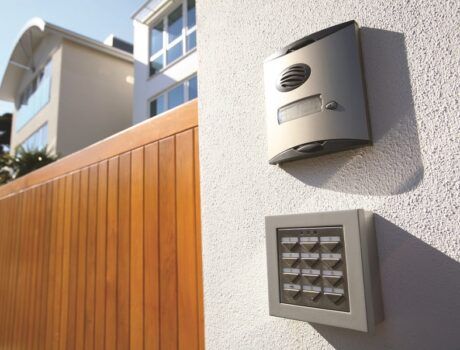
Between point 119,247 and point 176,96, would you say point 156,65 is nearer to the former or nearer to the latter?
point 176,96

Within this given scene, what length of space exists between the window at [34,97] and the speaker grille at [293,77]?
38.0 ft

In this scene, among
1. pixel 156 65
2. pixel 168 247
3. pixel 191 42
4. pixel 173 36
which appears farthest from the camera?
pixel 156 65

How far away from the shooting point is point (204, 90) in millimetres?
1063

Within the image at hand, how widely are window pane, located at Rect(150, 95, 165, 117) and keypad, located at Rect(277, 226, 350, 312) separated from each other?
9341 millimetres

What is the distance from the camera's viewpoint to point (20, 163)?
746cm

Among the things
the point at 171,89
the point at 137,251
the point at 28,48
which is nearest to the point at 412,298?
the point at 137,251

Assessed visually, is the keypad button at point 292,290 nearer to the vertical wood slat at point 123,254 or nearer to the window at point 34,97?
the vertical wood slat at point 123,254

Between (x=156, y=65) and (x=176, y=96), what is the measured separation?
1476 mm

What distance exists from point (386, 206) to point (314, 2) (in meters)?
0.48

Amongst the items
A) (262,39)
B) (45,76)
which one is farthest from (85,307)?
(45,76)

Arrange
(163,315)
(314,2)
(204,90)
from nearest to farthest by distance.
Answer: (314,2) → (204,90) → (163,315)

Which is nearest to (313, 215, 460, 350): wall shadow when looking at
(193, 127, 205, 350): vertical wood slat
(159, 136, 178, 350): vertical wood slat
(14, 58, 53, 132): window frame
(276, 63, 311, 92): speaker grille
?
(276, 63, 311, 92): speaker grille

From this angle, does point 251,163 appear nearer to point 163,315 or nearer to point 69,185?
point 163,315

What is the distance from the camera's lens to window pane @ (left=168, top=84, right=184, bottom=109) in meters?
9.09
